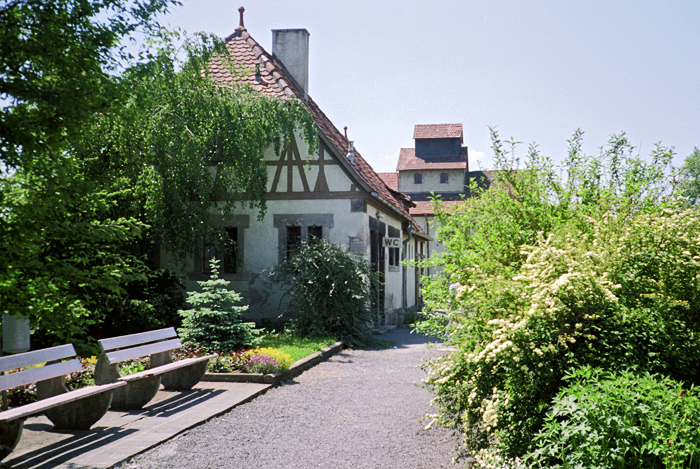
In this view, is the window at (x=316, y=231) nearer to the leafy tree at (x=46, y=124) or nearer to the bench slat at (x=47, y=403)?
the bench slat at (x=47, y=403)

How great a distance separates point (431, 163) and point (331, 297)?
38250 millimetres

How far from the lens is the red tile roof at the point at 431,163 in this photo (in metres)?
50.2

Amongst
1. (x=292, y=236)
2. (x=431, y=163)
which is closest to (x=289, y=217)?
(x=292, y=236)

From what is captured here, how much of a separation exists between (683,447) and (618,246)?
1.66 meters

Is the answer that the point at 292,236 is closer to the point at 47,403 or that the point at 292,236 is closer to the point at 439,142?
the point at 47,403

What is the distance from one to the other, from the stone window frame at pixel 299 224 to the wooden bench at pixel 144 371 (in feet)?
22.8

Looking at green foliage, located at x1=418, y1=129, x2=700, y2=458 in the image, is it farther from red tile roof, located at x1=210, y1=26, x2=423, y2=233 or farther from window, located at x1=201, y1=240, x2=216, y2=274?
window, located at x1=201, y1=240, x2=216, y2=274

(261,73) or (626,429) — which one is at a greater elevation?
(261,73)

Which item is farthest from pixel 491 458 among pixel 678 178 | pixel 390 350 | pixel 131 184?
pixel 131 184

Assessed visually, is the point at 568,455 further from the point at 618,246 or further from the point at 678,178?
the point at 678,178

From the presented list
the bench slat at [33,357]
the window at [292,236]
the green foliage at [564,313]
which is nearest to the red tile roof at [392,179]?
the window at [292,236]

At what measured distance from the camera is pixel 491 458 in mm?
3990

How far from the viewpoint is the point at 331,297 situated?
13.9 m

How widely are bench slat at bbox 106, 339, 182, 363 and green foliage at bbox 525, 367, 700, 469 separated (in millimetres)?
4791
